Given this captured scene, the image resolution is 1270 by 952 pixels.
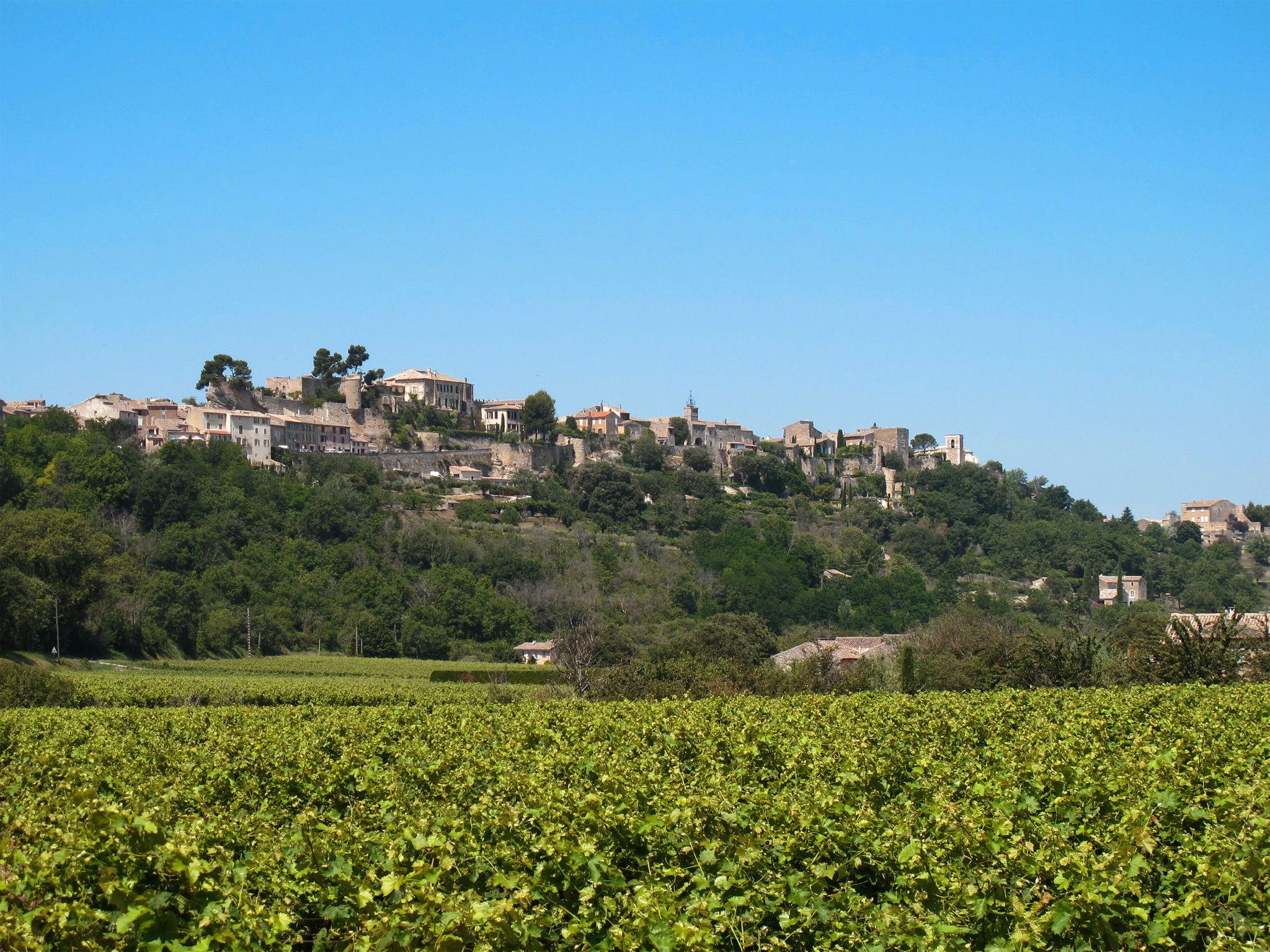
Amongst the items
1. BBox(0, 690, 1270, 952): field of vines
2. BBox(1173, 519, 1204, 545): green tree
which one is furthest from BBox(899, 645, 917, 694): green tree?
BBox(1173, 519, 1204, 545): green tree

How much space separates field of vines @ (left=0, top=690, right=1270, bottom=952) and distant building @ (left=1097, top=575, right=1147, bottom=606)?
79102mm

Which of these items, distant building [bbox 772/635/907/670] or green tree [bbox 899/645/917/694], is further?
distant building [bbox 772/635/907/670]

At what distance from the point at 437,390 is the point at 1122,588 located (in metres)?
51.4

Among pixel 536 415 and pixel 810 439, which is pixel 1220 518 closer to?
pixel 810 439

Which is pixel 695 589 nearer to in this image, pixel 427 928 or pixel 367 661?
pixel 367 661

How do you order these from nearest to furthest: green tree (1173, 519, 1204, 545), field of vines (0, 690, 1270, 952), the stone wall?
1. field of vines (0, 690, 1270, 952)
2. the stone wall
3. green tree (1173, 519, 1204, 545)

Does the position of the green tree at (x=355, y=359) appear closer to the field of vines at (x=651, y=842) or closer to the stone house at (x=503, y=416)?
the stone house at (x=503, y=416)

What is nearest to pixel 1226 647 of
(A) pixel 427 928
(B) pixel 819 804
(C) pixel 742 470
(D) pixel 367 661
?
(B) pixel 819 804

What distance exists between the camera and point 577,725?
50.5ft

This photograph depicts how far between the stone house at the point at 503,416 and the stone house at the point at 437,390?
1.22 meters

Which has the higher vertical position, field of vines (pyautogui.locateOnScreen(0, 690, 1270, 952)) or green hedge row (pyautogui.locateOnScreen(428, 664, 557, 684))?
field of vines (pyautogui.locateOnScreen(0, 690, 1270, 952))

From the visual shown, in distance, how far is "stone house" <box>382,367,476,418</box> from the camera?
100 m

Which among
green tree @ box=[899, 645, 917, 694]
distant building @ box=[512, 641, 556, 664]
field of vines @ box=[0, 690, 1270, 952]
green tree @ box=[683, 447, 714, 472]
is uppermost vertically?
green tree @ box=[683, 447, 714, 472]

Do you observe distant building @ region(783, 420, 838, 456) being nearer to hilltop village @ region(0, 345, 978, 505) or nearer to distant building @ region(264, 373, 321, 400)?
hilltop village @ region(0, 345, 978, 505)
